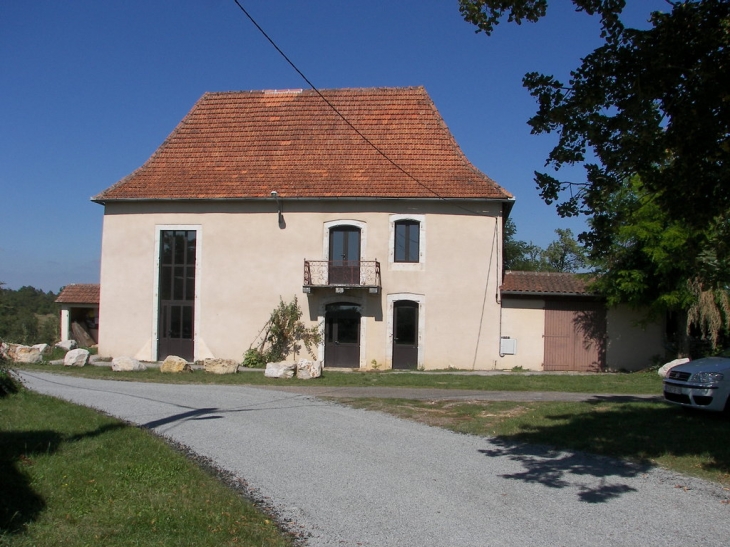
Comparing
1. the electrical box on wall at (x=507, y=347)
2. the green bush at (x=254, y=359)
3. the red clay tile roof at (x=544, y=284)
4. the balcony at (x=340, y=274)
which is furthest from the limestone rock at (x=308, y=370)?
the red clay tile roof at (x=544, y=284)

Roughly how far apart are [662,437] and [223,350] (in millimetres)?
18339

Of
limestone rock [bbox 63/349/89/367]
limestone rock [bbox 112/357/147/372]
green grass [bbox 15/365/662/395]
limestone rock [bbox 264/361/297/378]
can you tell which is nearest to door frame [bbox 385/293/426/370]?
green grass [bbox 15/365/662/395]

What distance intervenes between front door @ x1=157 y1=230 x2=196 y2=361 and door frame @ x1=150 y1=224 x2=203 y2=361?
0.38 feet

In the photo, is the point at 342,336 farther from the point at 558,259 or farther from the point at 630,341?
the point at 558,259

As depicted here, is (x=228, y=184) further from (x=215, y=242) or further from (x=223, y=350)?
(x=223, y=350)

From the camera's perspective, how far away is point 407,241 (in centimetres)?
2509

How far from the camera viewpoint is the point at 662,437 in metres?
9.92

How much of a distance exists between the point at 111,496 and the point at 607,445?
6.41 metres

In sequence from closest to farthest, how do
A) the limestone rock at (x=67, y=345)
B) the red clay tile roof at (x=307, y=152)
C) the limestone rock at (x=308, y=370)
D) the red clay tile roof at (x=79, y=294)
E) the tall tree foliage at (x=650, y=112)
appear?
1. the tall tree foliage at (x=650, y=112)
2. the limestone rock at (x=308, y=370)
3. the red clay tile roof at (x=307, y=152)
4. the limestone rock at (x=67, y=345)
5. the red clay tile roof at (x=79, y=294)

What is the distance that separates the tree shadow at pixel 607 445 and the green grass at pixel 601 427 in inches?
0.5

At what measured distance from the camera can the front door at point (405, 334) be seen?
24844mm

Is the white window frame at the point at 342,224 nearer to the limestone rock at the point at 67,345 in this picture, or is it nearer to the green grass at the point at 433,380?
the green grass at the point at 433,380

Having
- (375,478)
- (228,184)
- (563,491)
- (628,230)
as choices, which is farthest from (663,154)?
(228,184)

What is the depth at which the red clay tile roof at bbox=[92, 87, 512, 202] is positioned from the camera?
25.1m
